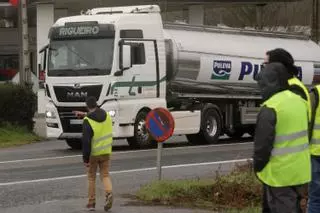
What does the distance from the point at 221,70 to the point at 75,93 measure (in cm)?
483

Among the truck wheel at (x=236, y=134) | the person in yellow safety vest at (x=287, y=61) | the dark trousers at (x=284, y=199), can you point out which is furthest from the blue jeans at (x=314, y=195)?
A: the truck wheel at (x=236, y=134)

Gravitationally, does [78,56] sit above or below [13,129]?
above

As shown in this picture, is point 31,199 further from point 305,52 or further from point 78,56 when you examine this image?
point 305,52

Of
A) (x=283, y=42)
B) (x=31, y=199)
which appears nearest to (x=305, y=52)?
(x=283, y=42)

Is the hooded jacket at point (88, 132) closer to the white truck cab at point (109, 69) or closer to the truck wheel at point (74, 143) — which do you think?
the white truck cab at point (109, 69)

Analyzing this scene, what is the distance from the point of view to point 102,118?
395 inches

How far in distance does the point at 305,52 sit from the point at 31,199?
49.2 ft

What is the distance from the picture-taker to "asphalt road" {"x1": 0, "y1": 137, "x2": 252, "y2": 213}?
36.2 ft

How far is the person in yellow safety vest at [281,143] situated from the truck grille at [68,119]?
41.1 feet

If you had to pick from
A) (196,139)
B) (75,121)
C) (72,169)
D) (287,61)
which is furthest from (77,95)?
(287,61)

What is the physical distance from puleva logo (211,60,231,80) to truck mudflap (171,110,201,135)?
1.28 m

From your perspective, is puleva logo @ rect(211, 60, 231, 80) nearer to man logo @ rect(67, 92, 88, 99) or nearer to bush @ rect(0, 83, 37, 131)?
man logo @ rect(67, 92, 88, 99)

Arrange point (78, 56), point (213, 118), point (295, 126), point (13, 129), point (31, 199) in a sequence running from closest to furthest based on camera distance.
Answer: point (295, 126) → point (31, 199) → point (78, 56) → point (213, 118) → point (13, 129)

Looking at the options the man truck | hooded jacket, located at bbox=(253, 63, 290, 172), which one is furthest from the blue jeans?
the man truck
